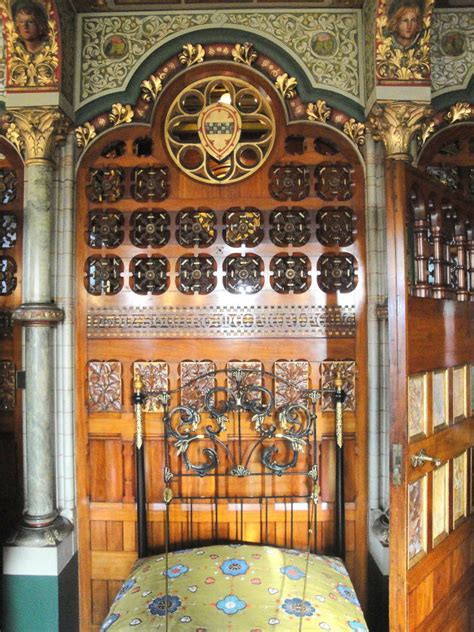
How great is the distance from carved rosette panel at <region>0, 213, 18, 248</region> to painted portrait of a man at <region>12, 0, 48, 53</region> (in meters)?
0.87

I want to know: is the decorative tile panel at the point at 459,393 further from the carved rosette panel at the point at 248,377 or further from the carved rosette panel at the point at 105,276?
the carved rosette panel at the point at 105,276

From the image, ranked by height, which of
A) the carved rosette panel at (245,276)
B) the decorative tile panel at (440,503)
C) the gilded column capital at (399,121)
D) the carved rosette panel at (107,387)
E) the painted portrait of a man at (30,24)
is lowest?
the decorative tile panel at (440,503)

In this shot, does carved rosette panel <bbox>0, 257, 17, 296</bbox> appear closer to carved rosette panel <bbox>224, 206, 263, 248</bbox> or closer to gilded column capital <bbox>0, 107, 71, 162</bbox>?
gilded column capital <bbox>0, 107, 71, 162</bbox>

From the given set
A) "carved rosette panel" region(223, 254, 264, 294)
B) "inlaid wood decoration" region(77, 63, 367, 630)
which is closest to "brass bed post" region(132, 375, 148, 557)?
"inlaid wood decoration" region(77, 63, 367, 630)

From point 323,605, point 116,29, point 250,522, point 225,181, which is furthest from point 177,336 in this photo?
point 116,29

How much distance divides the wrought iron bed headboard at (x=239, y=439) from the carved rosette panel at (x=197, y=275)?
477 millimetres

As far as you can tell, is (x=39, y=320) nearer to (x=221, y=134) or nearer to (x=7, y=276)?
(x=7, y=276)

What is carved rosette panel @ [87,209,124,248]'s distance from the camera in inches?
108

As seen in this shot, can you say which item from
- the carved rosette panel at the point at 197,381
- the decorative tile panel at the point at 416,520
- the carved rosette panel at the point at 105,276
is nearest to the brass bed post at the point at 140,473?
the carved rosette panel at the point at 197,381

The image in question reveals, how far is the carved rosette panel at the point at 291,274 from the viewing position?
2.72 metres

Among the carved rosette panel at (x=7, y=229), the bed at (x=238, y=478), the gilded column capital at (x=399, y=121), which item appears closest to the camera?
the bed at (x=238, y=478)

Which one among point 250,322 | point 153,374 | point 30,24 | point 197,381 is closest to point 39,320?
point 153,374

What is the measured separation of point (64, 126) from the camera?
2580 mm

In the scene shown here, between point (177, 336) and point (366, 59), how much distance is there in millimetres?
1751
